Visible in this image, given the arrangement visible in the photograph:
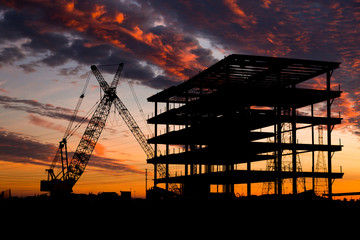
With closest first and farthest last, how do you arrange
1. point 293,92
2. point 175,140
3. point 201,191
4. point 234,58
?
point 234,58
point 293,92
point 201,191
point 175,140

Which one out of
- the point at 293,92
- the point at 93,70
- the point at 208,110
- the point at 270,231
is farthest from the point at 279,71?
the point at 93,70

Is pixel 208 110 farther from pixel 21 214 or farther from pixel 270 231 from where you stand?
pixel 270 231

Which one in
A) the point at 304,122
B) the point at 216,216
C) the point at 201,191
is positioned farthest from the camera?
the point at 201,191

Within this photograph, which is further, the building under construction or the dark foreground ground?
the building under construction

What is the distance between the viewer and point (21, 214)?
30.3 m

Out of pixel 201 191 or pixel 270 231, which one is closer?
pixel 270 231

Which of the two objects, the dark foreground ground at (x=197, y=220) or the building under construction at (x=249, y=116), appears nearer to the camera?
the dark foreground ground at (x=197, y=220)

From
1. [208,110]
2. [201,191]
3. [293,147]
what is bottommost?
[201,191]

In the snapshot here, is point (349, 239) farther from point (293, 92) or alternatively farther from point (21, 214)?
point (293, 92)

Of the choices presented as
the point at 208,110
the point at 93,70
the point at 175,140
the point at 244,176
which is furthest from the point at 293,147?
the point at 93,70

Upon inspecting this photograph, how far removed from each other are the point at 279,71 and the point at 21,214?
31.1 metres

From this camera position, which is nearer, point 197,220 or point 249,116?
point 197,220

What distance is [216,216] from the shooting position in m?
26.9

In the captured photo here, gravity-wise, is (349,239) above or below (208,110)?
below
